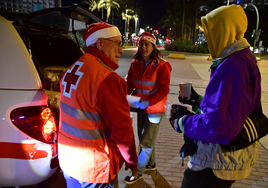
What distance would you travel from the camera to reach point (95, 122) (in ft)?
4.66

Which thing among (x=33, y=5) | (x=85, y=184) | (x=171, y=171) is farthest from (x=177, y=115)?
(x=33, y=5)

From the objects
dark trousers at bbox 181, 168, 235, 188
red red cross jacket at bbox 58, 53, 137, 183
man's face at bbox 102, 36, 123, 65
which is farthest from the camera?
man's face at bbox 102, 36, 123, 65

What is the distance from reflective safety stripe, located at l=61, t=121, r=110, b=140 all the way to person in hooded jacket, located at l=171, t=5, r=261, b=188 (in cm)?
59

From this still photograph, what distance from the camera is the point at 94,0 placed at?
38406mm

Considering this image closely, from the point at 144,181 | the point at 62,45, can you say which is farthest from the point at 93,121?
the point at 62,45

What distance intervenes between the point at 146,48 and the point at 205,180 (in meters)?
1.80

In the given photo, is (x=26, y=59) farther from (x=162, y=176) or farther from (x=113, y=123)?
(x=162, y=176)

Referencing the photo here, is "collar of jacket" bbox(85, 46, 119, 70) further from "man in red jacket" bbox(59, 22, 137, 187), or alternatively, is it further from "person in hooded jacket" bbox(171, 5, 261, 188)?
"person in hooded jacket" bbox(171, 5, 261, 188)

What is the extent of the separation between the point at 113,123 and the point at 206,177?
81 cm

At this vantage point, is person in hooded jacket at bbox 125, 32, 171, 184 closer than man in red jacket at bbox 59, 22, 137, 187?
No

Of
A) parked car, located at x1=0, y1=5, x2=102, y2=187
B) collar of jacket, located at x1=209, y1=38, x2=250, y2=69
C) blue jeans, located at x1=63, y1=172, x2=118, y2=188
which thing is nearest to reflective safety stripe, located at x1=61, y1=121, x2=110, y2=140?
blue jeans, located at x1=63, y1=172, x2=118, y2=188

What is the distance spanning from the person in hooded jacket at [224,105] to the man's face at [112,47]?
2.31 ft

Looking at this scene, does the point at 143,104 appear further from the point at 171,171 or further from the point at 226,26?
the point at 226,26

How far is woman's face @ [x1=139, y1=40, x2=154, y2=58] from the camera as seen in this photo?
8.95 ft
